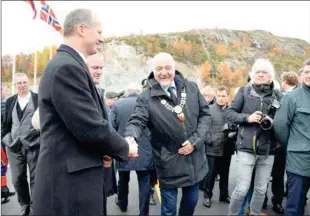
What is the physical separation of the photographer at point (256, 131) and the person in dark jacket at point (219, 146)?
105 centimetres

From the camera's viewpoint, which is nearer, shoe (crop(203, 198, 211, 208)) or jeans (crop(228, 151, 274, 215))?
jeans (crop(228, 151, 274, 215))

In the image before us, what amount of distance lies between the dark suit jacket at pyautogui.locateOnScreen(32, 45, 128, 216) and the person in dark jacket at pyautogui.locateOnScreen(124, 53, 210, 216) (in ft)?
3.73

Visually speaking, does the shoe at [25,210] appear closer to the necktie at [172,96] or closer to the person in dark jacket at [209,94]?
the necktie at [172,96]

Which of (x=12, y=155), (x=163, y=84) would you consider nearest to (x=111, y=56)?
(x=12, y=155)

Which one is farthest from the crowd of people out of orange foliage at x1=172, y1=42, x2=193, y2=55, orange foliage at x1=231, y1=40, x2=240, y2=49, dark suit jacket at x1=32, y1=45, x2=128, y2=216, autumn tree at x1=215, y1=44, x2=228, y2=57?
orange foliage at x1=172, y1=42, x2=193, y2=55

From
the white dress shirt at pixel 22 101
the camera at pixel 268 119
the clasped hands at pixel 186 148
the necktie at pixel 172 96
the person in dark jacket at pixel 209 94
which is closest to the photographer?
the clasped hands at pixel 186 148

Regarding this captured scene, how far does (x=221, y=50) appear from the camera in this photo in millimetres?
4113

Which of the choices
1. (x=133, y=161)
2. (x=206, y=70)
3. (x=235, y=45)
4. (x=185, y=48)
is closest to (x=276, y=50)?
(x=235, y=45)

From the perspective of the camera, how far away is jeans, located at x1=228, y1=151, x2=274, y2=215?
3.76m

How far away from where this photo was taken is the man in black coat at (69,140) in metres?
1.89

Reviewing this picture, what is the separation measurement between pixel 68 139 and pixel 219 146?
333 cm

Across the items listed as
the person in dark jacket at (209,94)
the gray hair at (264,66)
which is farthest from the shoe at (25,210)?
the gray hair at (264,66)

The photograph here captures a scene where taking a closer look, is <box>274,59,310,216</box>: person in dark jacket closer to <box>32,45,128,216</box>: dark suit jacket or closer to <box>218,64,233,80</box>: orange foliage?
<box>218,64,233,80</box>: orange foliage

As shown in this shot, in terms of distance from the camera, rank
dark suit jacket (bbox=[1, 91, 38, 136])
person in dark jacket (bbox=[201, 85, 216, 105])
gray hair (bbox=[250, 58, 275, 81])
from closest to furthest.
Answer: gray hair (bbox=[250, 58, 275, 81])
dark suit jacket (bbox=[1, 91, 38, 136])
person in dark jacket (bbox=[201, 85, 216, 105])
